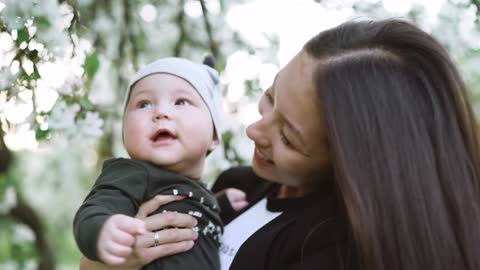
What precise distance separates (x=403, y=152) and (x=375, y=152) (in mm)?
43

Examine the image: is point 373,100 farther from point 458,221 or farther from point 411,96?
point 458,221

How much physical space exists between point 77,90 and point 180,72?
8.1 inches

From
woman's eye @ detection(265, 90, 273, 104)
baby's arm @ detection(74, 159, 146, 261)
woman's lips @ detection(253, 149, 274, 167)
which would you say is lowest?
baby's arm @ detection(74, 159, 146, 261)

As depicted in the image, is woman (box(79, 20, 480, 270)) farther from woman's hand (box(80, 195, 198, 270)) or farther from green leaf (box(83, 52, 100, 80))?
green leaf (box(83, 52, 100, 80))

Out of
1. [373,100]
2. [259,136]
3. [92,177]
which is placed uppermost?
[373,100]

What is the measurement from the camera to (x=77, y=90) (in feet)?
4.82

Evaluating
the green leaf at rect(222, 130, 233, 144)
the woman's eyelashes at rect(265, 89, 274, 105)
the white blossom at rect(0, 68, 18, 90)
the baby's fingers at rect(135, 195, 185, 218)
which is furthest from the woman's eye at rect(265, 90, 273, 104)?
the green leaf at rect(222, 130, 233, 144)

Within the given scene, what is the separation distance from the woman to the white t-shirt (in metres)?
0.08

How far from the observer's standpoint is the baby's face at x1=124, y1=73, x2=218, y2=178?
53.6 inches

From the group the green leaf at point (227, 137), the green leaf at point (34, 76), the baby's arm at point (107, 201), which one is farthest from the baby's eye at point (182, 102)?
the green leaf at point (227, 137)

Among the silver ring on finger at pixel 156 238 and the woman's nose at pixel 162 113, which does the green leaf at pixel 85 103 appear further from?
the silver ring on finger at pixel 156 238

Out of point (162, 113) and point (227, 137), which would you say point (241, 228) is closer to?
point (162, 113)

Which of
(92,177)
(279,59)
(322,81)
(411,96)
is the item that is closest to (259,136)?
(322,81)

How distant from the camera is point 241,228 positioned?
1432mm
